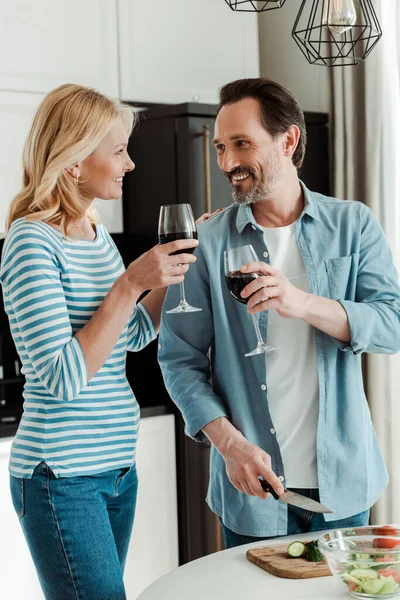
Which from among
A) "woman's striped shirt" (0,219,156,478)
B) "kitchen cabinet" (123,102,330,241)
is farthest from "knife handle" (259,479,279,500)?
"kitchen cabinet" (123,102,330,241)

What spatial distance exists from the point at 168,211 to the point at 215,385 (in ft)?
1.35

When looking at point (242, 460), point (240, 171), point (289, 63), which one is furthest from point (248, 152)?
point (289, 63)

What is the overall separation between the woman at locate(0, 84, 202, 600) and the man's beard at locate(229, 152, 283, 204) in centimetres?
24

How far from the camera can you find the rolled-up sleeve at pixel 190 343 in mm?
1844

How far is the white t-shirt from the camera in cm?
179

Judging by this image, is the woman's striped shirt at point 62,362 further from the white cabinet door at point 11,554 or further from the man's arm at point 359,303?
the white cabinet door at point 11,554

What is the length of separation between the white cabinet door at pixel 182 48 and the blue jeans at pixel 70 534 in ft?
6.20

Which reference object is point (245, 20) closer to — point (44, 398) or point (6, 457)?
point (6, 457)

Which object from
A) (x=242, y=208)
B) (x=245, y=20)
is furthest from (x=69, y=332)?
(x=245, y=20)

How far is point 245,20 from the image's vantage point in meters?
3.52

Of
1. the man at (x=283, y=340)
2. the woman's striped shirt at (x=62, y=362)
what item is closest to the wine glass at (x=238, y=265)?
the man at (x=283, y=340)

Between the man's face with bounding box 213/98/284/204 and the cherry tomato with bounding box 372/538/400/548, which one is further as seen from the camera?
the man's face with bounding box 213/98/284/204

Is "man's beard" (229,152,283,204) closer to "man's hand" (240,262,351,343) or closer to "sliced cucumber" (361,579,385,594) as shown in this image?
"man's hand" (240,262,351,343)

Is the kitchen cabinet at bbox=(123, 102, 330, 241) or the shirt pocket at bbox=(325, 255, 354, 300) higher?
the kitchen cabinet at bbox=(123, 102, 330, 241)
